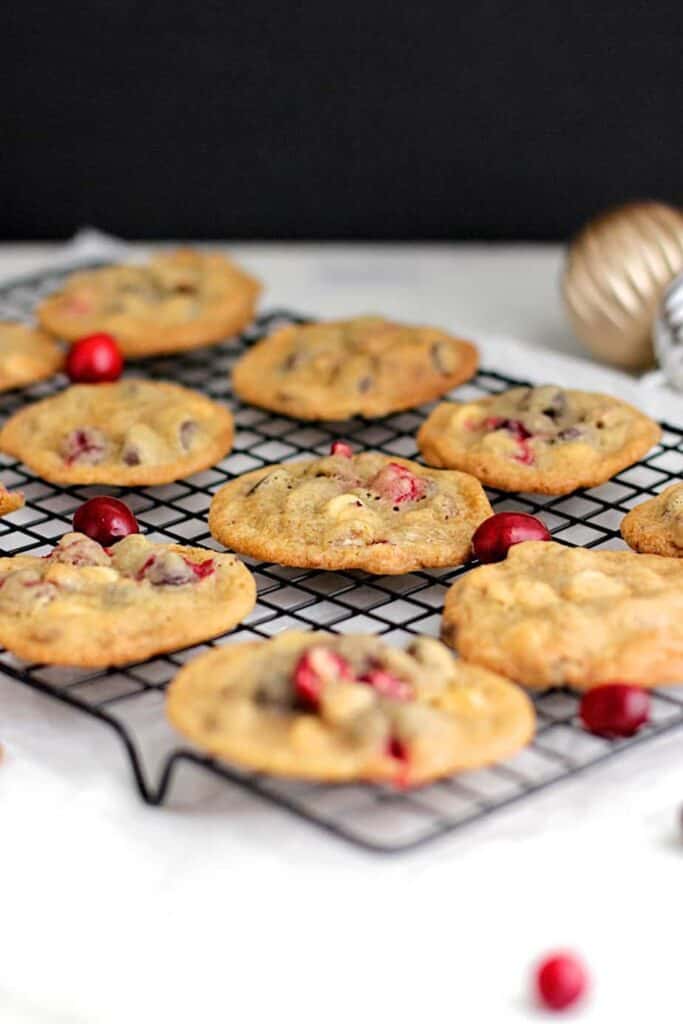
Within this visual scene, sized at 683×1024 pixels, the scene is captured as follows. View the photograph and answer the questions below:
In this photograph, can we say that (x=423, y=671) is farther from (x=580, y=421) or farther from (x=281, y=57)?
(x=281, y=57)

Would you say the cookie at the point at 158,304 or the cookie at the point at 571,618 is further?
the cookie at the point at 158,304

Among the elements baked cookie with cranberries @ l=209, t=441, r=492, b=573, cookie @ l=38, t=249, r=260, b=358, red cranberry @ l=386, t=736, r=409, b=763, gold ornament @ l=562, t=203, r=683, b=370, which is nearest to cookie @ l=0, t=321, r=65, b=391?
cookie @ l=38, t=249, r=260, b=358

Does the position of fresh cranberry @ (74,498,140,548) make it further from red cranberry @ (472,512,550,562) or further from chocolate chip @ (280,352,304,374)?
chocolate chip @ (280,352,304,374)

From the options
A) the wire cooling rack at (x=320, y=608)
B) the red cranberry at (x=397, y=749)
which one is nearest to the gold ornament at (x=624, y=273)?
the wire cooling rack at (x=320, y=608)

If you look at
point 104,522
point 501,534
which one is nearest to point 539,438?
point 501,534

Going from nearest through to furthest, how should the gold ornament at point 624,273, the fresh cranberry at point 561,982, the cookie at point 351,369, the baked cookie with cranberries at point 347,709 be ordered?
the fresh cranberry at point 561,982, the baked cookie with cranberries at point 347,709, the cookie at point 351,369, the gold ornament at point 624,273

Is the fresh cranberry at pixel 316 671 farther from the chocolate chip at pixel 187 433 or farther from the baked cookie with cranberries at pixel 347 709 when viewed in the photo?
the chocolate chip at pixel 187 433

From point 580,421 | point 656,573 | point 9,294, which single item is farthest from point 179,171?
point 656,573
